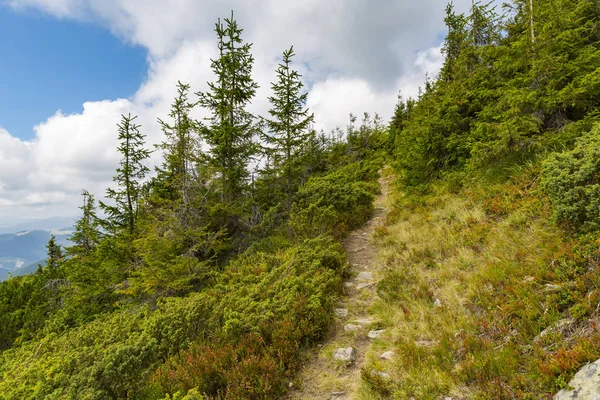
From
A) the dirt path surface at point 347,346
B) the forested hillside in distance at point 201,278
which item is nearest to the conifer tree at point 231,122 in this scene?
the forested hillside in distance at point 201,278

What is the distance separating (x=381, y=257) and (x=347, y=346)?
4.01m

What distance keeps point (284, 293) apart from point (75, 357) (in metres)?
4.07

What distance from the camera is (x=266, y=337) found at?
539cm

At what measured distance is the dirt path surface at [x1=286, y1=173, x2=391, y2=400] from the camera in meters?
4.23

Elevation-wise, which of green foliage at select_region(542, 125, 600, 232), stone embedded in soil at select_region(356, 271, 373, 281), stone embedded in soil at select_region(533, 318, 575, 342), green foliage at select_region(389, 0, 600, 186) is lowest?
stone embedded in soil at select_region(356, 271, 373, 281)

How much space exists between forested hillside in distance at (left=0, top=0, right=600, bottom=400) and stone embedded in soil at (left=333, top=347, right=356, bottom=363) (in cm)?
39

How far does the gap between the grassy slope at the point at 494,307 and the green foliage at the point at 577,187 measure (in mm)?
368

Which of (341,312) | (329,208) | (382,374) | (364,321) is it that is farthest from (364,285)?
(329,208)

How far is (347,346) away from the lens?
5133 millimetres

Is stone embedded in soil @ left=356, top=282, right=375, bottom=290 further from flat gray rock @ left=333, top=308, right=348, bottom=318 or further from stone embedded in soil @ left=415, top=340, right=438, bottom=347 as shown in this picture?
stone embedded in soil @ left=415, top=340, right=438, bottom=347

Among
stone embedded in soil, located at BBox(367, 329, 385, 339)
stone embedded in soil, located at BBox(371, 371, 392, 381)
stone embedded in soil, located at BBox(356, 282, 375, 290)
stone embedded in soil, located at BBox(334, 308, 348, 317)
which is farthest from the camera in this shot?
stone embedded in soil, located at BBox(356, 282, 375, 290)

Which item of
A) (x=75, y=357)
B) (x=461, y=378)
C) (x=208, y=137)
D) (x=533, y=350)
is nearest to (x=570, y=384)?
(x=533, y=350)

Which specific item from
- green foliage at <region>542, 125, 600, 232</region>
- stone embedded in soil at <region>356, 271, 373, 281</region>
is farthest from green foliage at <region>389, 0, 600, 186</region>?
stone embedded in soil at <region>356, 271, 373, 281</region>

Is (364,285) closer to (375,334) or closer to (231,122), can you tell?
(375,334)
